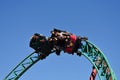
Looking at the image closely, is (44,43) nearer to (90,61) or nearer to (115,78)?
(90,61)

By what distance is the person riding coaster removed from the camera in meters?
20.4

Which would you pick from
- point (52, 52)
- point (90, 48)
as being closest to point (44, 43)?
point (52, 52)

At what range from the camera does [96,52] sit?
20.0 metres

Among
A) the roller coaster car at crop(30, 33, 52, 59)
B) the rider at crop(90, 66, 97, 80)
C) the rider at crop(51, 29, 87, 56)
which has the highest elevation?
the roller coaster car at crop(30, 33, 52, 59)

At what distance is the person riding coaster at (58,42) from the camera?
2041 cm

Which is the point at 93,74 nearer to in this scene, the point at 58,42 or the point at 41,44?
the point at 58,42

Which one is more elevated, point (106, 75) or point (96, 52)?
point (96, 52)

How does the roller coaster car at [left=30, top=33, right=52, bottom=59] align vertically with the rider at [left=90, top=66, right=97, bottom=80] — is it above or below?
above

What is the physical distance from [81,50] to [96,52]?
36.1 inches

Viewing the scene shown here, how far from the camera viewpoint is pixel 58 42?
20625 millimetres

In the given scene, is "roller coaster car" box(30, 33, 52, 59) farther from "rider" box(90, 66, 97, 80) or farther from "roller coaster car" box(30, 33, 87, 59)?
"rider" box(90, 66, 97, 80)

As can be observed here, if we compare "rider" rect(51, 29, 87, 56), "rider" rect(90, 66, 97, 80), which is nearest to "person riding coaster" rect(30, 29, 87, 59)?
"rider" rect(51, 29, 87, 56)

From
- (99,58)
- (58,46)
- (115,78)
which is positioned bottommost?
(115,78)

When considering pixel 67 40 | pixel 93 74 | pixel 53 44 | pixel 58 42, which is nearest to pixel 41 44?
pixel 53 44
